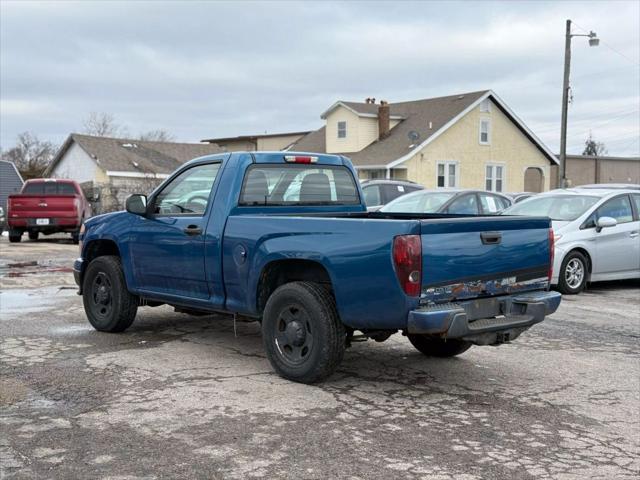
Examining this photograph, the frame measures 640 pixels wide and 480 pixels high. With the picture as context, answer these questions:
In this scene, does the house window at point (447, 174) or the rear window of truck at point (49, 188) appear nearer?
the rear window of truck at point (49, 188)

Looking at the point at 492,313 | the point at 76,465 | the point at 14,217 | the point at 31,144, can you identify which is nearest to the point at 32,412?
the point at 76,465

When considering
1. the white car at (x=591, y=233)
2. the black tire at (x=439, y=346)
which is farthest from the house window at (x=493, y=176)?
the black tire at (x=439, y=346)

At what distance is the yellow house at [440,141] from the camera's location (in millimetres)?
38219

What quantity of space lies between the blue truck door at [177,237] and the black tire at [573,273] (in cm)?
620

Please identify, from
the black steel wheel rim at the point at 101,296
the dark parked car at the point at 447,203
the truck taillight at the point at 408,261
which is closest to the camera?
the truck taillight at the point at 408,261

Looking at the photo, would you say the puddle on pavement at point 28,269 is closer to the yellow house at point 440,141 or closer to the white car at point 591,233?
the white car at point 591,233

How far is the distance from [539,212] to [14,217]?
14466mm

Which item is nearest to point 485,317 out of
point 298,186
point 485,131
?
point 298,186

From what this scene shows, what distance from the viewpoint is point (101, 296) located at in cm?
824

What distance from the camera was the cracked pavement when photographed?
4.40 m

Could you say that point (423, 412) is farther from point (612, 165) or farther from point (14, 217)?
point (612, 165)

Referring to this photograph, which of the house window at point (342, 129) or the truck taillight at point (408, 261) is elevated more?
the house window at point (342, 129)

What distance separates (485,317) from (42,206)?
1735cm

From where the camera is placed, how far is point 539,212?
12.4m
